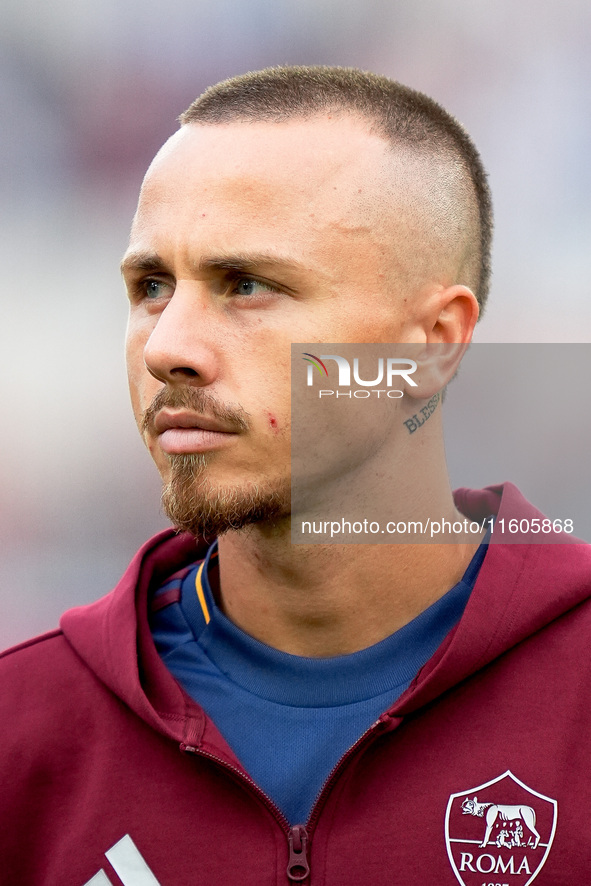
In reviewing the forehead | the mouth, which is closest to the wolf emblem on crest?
the mouth

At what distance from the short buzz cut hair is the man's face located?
67 mm

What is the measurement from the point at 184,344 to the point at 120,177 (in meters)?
3.75

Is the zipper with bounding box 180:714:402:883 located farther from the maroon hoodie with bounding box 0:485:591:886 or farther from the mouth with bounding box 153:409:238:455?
the mouth with bounding box 153:409:238:455

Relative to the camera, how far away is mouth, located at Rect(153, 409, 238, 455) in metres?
1.50

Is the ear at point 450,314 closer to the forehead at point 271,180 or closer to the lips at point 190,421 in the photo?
the forehead at point 271,180

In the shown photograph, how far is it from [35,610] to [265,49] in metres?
3.06

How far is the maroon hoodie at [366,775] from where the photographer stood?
4.57 feet

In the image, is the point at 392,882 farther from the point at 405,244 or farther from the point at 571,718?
the point at 405,244

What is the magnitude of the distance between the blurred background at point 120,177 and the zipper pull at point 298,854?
3.15 metres

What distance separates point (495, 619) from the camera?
150 centimetres

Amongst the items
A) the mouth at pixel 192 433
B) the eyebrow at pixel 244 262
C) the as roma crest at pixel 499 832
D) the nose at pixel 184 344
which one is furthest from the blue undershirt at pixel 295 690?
the eyebrow at pixel 244 262

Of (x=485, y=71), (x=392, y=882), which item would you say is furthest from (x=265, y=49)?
(x=392, y=882)

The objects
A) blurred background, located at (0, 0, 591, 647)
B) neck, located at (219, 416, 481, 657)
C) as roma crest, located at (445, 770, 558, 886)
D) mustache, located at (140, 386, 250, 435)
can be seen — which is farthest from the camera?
blurred background, located at (0, 0, 591, 647)

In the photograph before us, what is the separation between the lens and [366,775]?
1.46 m
